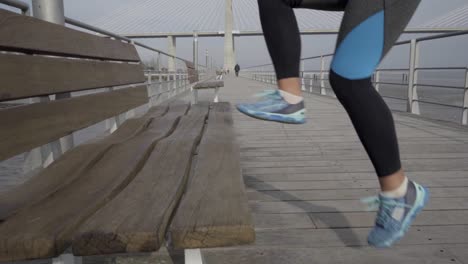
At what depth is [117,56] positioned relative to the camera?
2.70 metres

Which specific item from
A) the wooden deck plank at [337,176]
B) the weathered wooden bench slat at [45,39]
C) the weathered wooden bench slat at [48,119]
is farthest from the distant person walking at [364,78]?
the wooden deck plank at [337,176]

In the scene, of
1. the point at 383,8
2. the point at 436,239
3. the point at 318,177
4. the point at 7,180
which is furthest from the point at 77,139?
the point at 383,8

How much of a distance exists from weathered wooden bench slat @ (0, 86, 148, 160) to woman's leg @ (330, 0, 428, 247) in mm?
948

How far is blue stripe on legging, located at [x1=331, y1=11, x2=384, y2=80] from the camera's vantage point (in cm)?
98

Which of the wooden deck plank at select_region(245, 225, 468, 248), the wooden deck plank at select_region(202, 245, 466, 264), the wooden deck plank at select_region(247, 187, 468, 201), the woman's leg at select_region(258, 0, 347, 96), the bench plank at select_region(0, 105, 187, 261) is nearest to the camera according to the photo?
the bench plank at select_region(0, 105, 187, 261)

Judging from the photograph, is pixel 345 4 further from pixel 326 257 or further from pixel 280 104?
pixel 326 257

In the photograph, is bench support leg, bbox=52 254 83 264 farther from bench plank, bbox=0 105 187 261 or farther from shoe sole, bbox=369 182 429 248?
shoe sole, bbox=369 182 429 248

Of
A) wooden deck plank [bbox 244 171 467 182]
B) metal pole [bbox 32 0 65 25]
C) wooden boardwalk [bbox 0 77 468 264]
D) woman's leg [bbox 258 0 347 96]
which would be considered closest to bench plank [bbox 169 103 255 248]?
woman's leg [bbox 258 0 347 96]

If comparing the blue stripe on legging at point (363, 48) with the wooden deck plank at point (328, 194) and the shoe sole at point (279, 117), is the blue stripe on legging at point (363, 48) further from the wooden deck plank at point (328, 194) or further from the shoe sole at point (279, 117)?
the wooden deck plank at point (328, 194)

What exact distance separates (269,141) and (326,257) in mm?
2613

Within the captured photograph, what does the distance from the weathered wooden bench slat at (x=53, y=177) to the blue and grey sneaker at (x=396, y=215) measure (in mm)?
885

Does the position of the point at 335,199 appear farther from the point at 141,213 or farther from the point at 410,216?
the point at 141,213

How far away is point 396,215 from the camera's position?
107 centimetres

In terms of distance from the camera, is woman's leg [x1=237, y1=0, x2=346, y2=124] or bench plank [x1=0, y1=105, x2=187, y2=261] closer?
bench plank [x1=0, y1=105, x2=187, y2=261]
